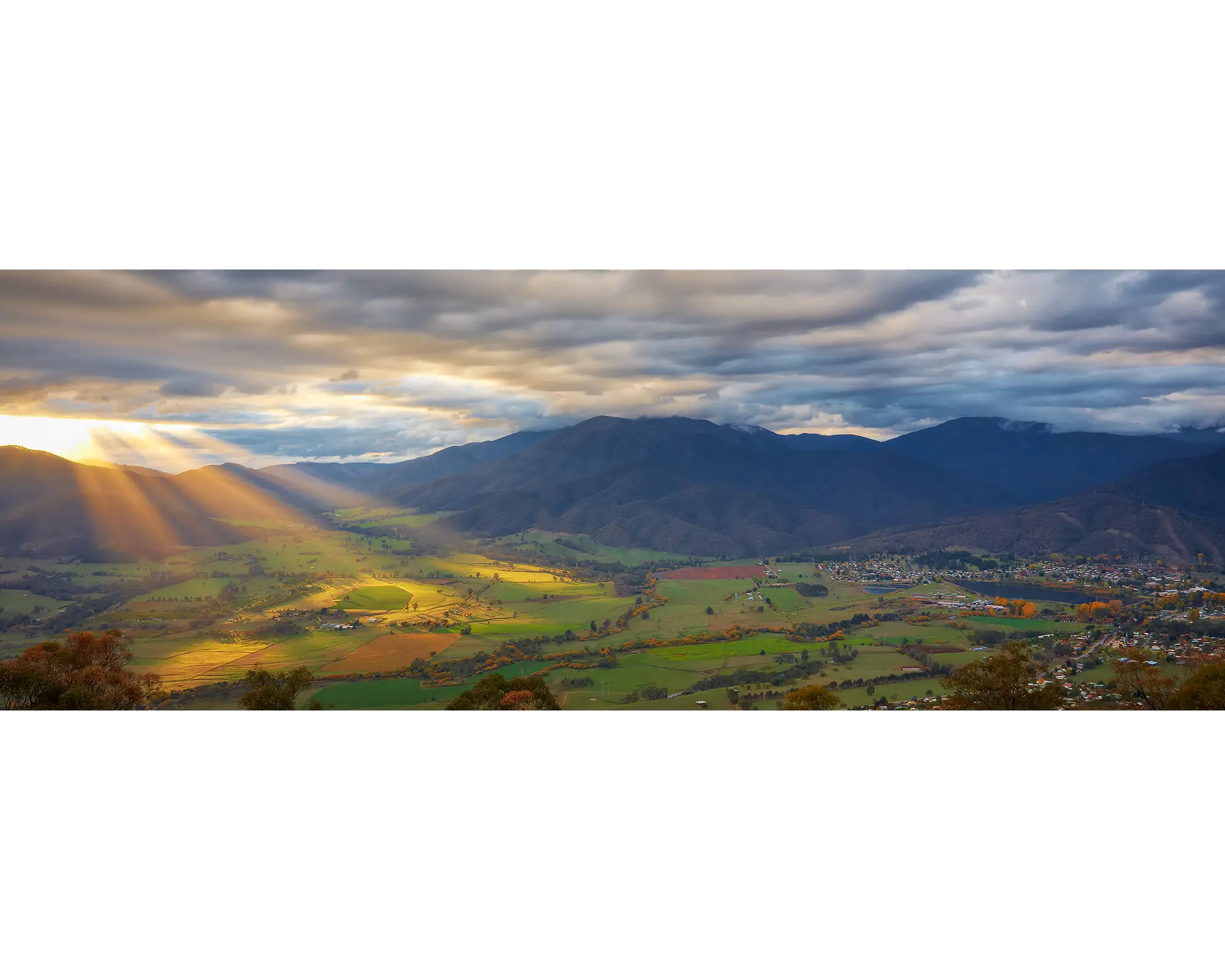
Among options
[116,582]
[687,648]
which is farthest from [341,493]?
[687,648]

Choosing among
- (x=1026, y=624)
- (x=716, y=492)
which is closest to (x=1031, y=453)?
(x=1026, y=624)

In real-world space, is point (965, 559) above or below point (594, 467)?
below

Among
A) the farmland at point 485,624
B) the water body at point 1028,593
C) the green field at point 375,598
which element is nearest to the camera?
the farmland at point 485,624

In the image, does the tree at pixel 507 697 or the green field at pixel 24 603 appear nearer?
the tree at pixel 507 697

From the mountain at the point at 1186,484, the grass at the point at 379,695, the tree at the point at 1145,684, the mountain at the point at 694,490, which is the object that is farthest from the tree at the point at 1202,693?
the grass at the point at 379,695

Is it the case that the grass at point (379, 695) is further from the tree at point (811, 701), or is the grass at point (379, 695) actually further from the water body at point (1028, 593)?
the water body at point (1028, 593)

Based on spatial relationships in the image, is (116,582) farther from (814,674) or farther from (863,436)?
(863,436)
